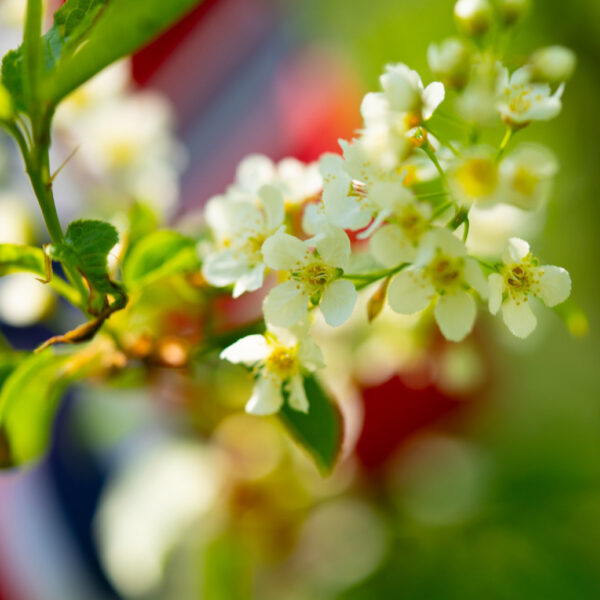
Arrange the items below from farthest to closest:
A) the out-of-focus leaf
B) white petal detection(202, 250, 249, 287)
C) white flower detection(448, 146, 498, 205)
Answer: the out-of-focus leaf, white petal detection(202, 250, 249, 287), white flower detection(448, 146, 498, 205)

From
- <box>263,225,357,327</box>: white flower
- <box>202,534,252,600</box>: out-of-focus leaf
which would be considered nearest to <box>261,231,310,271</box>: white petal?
<box>263,225,357,327</box>: white flower

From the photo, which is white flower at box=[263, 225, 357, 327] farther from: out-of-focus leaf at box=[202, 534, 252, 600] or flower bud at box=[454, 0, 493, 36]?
out-of-focus leaf at box=[202, 534, 252, 600]

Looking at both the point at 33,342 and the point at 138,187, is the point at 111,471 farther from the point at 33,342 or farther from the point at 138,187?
the point at 138,187

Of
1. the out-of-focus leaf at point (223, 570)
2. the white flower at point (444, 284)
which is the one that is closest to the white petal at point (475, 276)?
the white flower at point (444, 284)

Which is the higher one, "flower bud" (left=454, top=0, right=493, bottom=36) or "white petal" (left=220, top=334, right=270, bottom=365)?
"flower bud" (left=454, top=0, right=493, bottom=36)

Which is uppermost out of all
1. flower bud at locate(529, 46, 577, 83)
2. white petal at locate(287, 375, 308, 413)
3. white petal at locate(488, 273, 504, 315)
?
flower bud at locate(529, 46, 577, 83)

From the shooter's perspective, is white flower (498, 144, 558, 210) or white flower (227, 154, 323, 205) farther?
A: white flower (227, 154, 323, 205)

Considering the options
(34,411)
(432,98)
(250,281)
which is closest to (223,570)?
(34,411)

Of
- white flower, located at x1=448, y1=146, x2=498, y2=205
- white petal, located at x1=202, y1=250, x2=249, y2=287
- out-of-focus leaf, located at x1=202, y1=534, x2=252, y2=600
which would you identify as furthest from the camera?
out-of-focus leaf, located at x1=202, y1=534, x2=252, y2=600
